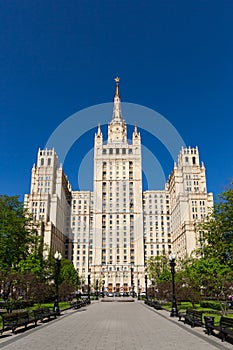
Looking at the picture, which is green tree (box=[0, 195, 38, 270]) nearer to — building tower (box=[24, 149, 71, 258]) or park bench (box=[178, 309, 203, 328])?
park bench (box=[178, 309, 203, 328])

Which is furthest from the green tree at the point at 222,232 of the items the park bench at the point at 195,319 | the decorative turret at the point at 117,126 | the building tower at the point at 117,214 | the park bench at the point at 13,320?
the decorative turret at the point at 117,126

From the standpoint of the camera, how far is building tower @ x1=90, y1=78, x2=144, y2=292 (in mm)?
109062

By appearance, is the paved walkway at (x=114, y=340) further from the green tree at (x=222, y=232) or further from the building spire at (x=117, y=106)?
the building spire at (x=117, y=106)

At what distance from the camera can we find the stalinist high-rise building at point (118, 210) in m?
104

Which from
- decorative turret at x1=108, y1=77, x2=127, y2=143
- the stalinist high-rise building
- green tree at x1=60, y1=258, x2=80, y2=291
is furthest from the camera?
decorative turret at x1=108, y1=77, x2=127, y2=143

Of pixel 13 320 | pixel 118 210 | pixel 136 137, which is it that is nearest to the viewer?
pixel 13 320

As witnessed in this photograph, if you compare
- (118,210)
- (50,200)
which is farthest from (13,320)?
(118,210)

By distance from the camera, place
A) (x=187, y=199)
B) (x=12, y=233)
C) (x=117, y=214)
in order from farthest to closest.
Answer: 1. (x=117, y=214)
2. (x=187, y=199)
3. (x=12, y=233)

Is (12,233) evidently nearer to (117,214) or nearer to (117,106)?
(117,214)

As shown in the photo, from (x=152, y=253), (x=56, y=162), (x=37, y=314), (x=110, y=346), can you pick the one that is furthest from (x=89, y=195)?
(x=110, y=346)

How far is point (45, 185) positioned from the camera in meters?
108

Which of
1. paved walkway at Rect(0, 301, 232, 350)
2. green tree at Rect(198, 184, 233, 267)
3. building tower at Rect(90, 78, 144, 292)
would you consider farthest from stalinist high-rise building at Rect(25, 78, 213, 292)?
paved walkway at Rect(0, 301, 232, 350)

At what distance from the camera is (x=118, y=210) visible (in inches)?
4614

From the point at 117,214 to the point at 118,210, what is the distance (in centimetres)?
159
